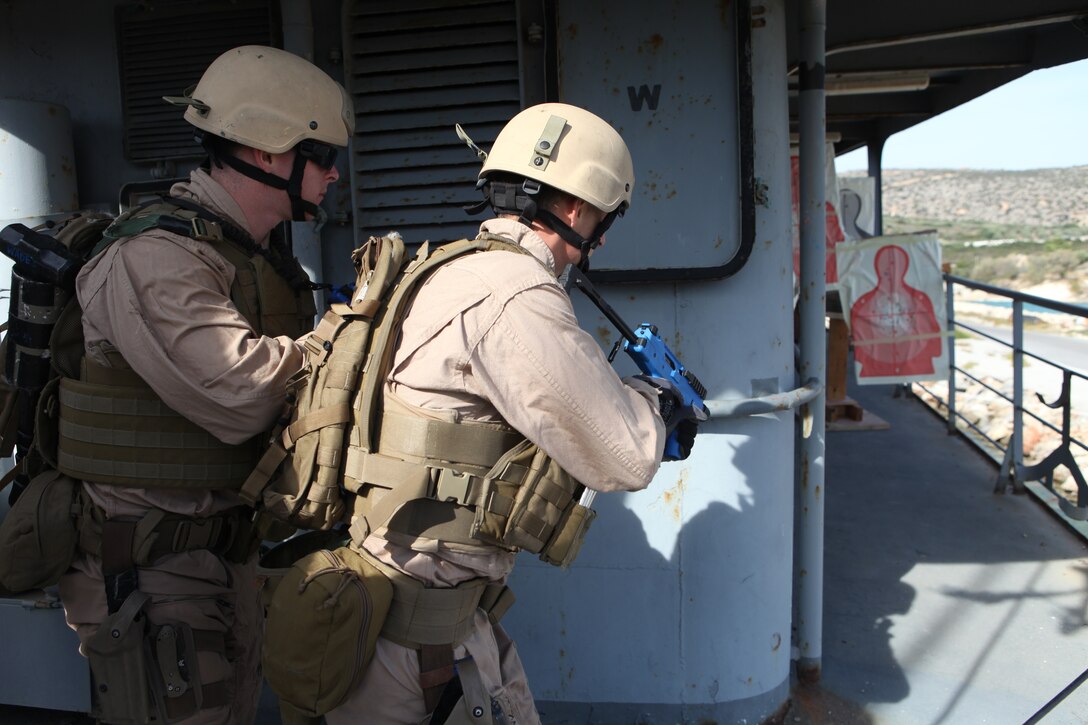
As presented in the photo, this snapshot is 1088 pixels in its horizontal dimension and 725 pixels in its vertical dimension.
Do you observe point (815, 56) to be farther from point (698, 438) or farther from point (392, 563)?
point (392, 563)

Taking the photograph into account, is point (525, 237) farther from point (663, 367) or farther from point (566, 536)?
point (566, 536)

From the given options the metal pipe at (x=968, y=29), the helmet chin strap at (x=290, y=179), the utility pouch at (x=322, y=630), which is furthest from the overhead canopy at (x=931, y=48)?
the utility pouch at (x=322, y=630)

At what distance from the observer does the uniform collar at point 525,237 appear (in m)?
1.84

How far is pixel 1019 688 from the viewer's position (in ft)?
10.8

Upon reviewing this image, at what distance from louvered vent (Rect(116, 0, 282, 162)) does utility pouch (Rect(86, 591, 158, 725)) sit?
180 cm

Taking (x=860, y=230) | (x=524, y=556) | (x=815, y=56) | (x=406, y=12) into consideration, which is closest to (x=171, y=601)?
(x=524, y=556)

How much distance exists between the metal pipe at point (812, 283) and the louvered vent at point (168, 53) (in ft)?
6.15

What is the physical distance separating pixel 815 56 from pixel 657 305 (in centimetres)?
102

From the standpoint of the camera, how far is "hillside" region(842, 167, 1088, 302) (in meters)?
32.3

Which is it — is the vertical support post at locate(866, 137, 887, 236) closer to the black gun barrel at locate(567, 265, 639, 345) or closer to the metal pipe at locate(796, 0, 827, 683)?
the metal pipe at locate(796, 0, 827, 683)

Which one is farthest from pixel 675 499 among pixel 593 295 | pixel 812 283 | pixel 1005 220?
pixel 1005 220

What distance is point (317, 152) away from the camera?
2150 mm

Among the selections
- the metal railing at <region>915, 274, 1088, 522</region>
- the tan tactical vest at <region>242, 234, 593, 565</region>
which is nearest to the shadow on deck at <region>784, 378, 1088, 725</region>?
the metal railing at <region>915, 274, 1088, 522</region>

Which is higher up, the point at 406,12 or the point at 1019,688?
the point at 406,12
